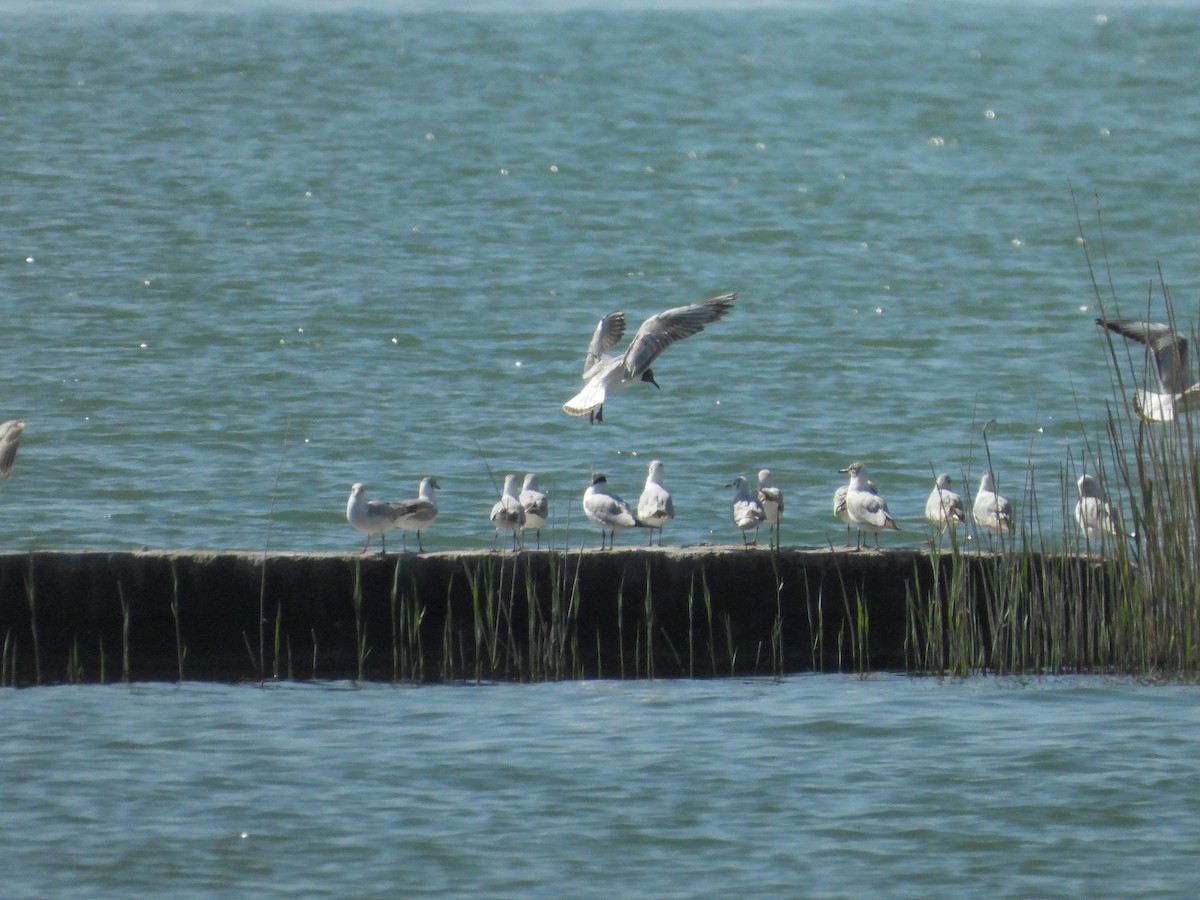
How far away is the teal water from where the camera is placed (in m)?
17.9

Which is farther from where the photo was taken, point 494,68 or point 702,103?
point 494,68

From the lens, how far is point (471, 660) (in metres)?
9.93

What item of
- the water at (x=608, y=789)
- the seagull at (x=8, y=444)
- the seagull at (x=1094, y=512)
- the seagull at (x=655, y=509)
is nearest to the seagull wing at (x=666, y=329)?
the seagull at (x=655, y=509)

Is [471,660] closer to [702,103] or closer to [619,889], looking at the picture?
[619,889]

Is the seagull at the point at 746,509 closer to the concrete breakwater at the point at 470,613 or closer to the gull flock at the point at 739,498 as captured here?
the gull flock at the point at 739,498

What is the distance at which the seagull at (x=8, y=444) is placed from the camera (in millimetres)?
11508

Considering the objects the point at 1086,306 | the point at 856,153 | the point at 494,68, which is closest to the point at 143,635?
the point at 1086,306

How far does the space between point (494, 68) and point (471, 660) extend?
122 feet

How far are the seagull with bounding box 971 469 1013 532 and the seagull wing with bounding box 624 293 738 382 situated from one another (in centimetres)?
182

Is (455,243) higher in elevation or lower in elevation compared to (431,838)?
higher

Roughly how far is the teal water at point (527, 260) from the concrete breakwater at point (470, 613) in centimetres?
71

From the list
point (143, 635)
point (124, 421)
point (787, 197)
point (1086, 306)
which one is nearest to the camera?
point (143, 635)

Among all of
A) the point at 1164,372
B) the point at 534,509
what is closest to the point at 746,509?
the point at 534,509

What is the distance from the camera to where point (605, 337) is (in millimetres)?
13250
